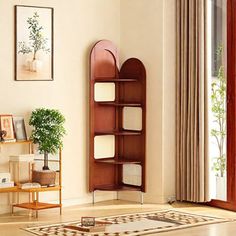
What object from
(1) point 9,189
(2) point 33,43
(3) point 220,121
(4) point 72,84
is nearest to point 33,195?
(1) point 9,189

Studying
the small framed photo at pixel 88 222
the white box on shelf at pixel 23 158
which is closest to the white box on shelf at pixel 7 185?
the white box on shelf at pixel 23 158

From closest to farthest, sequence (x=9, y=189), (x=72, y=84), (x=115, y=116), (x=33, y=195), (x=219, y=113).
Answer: (x=9, y=189) < (x=33, y=195) < (x=219, y=113) < (x=72, y=84) < (x=115, y=116)

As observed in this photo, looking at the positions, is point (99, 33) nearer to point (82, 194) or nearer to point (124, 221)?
point (82, 194)

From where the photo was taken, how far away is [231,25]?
720 cm

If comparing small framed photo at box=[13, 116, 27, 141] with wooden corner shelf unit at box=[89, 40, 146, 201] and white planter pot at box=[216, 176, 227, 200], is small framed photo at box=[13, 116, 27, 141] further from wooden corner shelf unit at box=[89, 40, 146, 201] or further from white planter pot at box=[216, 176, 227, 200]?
white planter pot at box=[216, 176, 227, 200]

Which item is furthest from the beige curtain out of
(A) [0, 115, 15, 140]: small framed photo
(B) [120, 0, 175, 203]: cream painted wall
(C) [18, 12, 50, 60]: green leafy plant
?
(A) [0, 115, 15, 140]: small framed photo

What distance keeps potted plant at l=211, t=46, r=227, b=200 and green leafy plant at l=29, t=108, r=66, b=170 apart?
5.57 ft

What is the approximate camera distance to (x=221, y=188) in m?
7.41

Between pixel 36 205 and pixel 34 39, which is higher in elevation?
pixel 34 39

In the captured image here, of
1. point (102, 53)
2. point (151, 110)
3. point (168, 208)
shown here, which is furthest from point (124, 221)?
point (102, 53)

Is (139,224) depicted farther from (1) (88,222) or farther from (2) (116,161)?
(2) (116,161)

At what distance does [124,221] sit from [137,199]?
1.23 meters

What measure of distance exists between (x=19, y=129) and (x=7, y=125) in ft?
0.57

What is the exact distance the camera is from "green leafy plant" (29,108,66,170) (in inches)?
272
